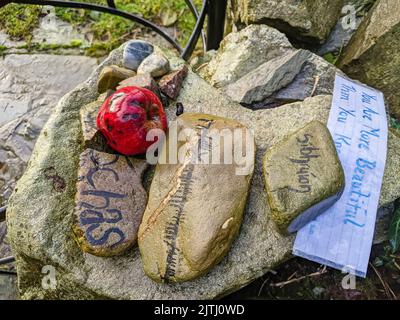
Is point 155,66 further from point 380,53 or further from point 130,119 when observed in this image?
point 380,53

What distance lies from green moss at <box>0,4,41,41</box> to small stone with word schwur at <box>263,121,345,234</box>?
7.66 ft

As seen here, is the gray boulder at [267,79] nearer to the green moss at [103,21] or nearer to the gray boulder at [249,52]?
the gray boulder at [249,52]

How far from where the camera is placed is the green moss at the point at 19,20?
325 cm

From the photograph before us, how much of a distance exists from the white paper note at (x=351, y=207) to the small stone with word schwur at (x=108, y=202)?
615 millimetres

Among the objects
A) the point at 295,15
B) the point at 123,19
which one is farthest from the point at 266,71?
the point at 123,19

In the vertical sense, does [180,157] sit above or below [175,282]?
above

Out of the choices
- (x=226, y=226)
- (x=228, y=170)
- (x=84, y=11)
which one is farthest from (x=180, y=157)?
(x=84, y=11)

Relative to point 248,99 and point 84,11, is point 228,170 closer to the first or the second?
point 248,99

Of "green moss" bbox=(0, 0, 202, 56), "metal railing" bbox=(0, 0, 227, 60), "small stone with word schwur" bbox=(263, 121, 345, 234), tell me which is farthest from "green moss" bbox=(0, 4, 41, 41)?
"small stone with word schwur" bbox=(263, 121, 345, 234)

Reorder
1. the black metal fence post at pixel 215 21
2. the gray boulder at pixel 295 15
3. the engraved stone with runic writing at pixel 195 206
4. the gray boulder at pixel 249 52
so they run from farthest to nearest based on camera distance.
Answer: the black metal fence post at pixel 215 21, the gray boulder at pixel 295 15, the gray boulder at pixel 249 52, the engraved stone with runic writing at pixel 195 206

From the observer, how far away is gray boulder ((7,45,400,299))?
1.66 m

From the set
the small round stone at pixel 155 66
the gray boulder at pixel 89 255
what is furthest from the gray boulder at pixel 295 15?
the gray boulder at pixel 89 255

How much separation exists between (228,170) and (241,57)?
2.41ft

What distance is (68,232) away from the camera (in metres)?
1.70
